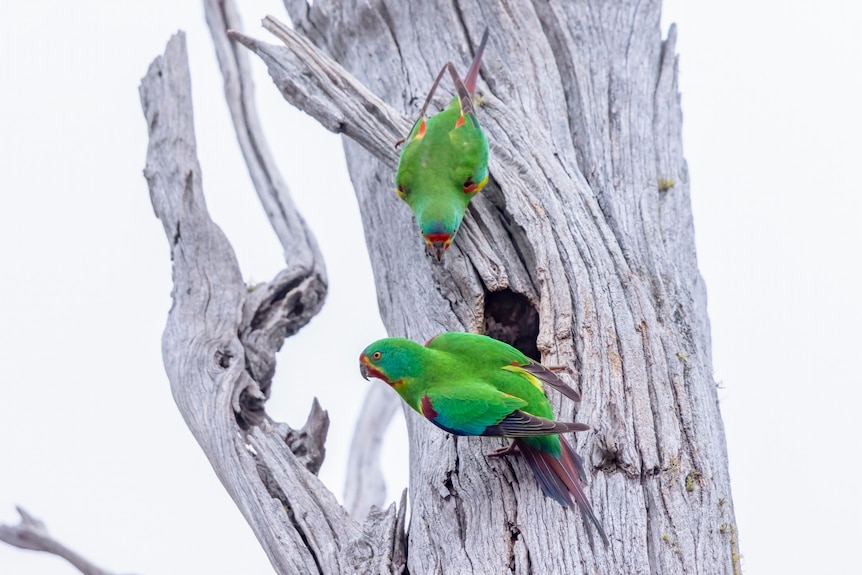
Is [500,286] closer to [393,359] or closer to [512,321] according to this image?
[512,321]

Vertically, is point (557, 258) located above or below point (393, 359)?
above

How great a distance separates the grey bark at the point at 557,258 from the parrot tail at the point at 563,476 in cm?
11

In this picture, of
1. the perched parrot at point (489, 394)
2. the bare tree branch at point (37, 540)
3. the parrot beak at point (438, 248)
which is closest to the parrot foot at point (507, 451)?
the perched parrot at point (489, 394)

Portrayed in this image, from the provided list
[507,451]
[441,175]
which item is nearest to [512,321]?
[441,175]

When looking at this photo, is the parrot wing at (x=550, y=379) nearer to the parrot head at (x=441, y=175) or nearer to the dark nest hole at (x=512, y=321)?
the dark nest hole at (x=512, y=321)

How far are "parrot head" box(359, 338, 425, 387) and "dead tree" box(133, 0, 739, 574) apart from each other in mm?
441

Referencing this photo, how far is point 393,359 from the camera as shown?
383 centimetres

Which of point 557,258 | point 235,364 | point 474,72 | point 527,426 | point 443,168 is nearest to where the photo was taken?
point 527,426

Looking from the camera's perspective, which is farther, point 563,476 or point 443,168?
point 443,168

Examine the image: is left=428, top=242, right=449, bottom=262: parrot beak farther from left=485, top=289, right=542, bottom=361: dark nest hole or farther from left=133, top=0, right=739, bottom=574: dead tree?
left=485, top=289, right=542, bottom=361: dark nest hole

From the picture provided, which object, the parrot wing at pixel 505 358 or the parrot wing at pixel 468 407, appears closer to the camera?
the parrot wing at pixel 468 407

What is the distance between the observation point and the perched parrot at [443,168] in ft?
14.9

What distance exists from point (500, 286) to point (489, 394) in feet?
3.11

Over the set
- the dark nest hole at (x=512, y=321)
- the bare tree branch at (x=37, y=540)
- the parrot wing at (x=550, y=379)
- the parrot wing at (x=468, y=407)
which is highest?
the dark nest hole at (x=512, y=321)
